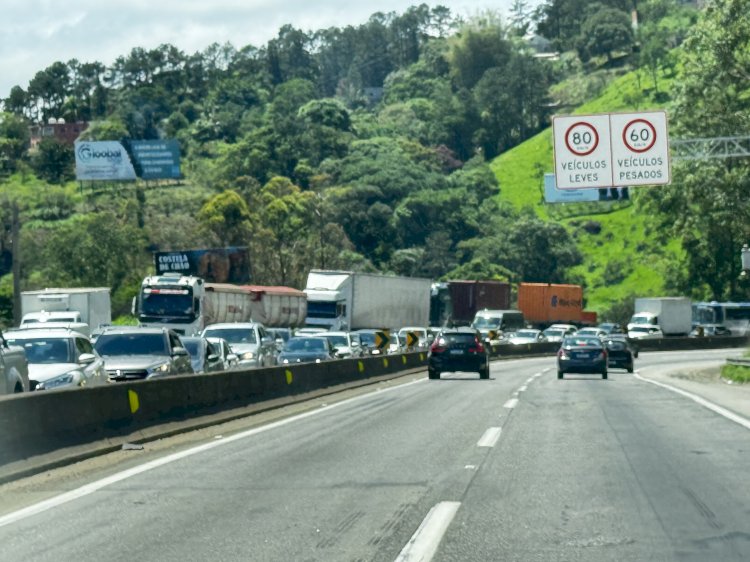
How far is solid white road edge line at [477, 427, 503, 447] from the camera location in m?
16.7

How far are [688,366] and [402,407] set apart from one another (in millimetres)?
30095

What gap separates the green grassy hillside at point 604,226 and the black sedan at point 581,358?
62933mm

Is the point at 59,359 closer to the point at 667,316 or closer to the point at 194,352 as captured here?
the point at 194,352

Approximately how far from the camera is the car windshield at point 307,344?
40.4m

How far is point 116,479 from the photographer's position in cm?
1310

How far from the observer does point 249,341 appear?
36.0 m

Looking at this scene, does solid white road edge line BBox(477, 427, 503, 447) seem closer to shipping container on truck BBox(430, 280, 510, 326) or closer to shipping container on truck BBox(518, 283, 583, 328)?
shipping container on truck BBox(430, 280, 510, 326)

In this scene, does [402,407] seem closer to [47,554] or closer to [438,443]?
[438,443]

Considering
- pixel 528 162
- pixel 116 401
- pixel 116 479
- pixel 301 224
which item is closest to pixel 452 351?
pixel 116 401

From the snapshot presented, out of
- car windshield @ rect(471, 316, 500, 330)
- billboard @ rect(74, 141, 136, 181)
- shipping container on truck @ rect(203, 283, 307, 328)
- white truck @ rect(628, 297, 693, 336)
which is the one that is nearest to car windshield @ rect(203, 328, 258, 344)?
shipping container on truck @ rect(203, 283, 307, 328)

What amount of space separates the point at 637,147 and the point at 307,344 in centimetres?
1203

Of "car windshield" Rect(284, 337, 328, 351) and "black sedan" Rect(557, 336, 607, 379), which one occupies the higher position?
"car windshield" Rect(284, 337, 328, 351)

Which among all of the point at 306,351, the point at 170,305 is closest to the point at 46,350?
the point at 306,351

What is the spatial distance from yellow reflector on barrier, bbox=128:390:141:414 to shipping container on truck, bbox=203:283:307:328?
110 ft
